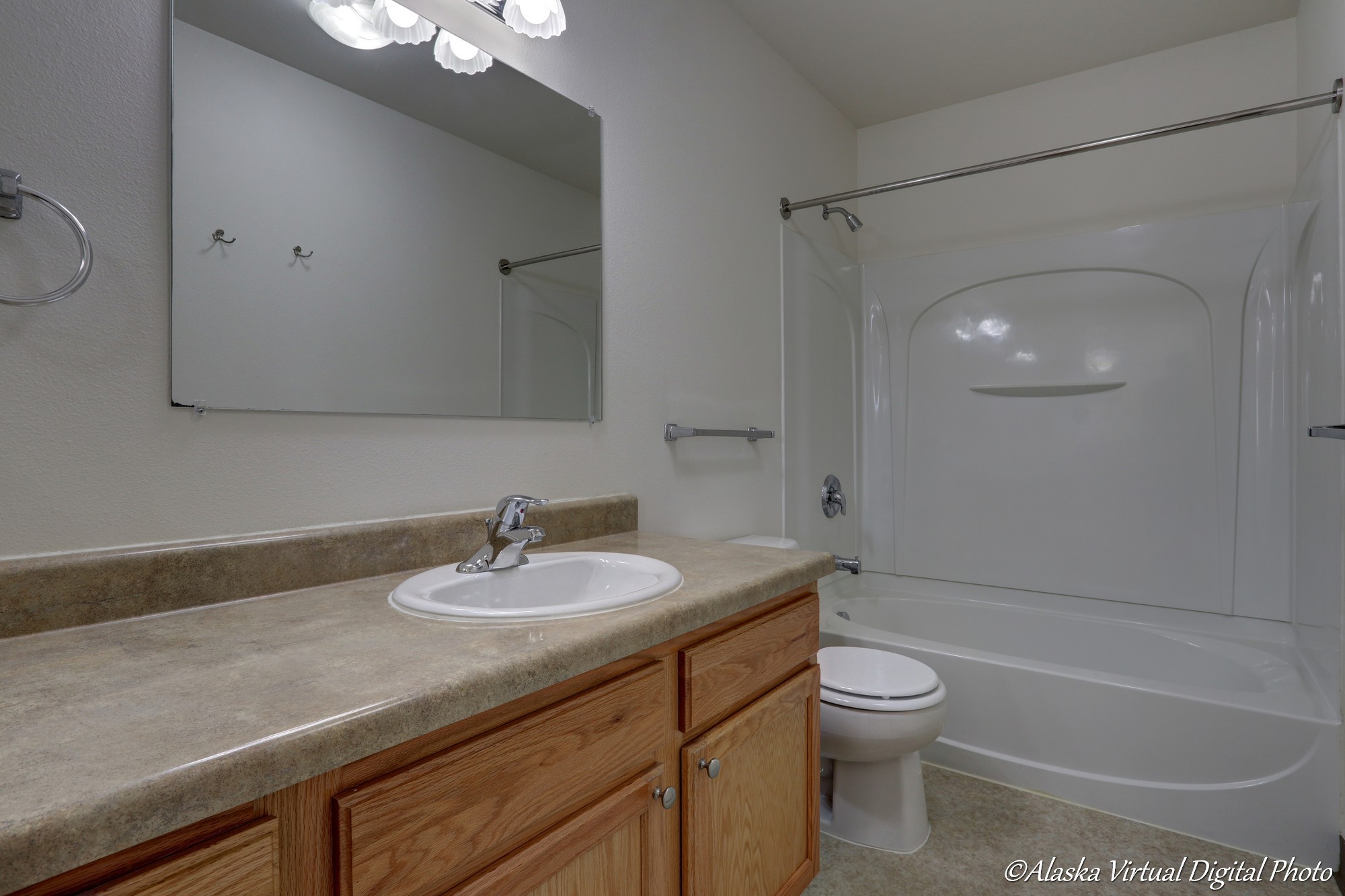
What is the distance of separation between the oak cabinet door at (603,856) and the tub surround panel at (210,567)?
1.88 feet

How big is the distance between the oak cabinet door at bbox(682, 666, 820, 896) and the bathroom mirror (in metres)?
0.80

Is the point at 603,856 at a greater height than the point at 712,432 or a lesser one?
lesser

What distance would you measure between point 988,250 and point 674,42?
1631 millimetres

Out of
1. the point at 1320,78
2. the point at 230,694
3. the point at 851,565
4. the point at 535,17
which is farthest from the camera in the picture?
the point at 851,565

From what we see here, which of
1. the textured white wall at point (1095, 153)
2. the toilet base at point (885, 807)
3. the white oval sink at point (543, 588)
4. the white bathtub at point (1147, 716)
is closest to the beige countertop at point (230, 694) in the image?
the white oval sink at point (543, 588)

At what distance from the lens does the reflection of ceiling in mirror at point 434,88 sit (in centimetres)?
109

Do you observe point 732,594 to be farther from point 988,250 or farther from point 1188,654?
point 988,250

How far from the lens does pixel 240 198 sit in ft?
3.49

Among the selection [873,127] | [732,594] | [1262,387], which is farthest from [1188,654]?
[873,127]

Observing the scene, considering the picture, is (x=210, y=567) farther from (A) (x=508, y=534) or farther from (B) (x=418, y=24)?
(B) (x=418, y=24)

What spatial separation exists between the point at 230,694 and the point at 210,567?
43 centimetres

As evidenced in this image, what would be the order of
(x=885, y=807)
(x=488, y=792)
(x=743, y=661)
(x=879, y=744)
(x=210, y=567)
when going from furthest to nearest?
(x=885, y=807), (x=879, y=744), (x=743, y=661), (x=210, y=567), (x=488, y=792)

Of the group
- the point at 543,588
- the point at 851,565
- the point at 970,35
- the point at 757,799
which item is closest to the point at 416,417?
the point at 543,588

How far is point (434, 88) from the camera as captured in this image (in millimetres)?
1345
